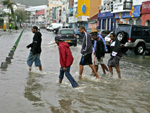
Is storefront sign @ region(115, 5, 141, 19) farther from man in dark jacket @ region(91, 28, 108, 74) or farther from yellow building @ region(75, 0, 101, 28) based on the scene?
man in dark jacket @ region(91, 28, 108, 74)

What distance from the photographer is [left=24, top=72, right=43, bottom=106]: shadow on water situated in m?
6.61

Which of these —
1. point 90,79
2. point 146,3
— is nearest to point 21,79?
point 90,79

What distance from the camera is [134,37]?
1898 centimetres

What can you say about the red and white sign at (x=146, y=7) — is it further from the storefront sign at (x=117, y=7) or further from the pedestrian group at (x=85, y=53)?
the pedestrian group at (x=85, y=53)

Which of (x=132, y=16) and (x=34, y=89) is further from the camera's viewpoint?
(x=132, y=16)

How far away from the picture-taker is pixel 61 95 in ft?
23.5

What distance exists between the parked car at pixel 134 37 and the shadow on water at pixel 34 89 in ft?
31.8

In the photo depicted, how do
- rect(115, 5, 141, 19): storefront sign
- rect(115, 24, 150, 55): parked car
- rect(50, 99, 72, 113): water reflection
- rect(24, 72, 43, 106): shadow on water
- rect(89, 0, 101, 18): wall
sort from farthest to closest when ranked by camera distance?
rect(89, 0, 101, 18): wall → rect(115, 5, 141, 19): storefront sign → rect(115, 24, 150, 55): parked car → rect(24, 72, 43, 106): shadow on water → rect(50, 99, 72, 113): water reflection

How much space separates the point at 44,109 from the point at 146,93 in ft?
10.1

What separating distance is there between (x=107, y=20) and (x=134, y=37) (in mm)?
28478

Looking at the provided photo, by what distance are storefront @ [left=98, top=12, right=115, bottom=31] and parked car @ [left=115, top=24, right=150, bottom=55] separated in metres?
24.0

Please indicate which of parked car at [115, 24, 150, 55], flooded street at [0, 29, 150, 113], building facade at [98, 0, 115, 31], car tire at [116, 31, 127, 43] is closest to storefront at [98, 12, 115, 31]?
building facade at [98, 0, 115, 31]

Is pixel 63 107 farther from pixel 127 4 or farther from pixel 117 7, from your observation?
pixel 117 7

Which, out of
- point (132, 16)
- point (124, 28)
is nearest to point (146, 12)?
point (132, 16)
